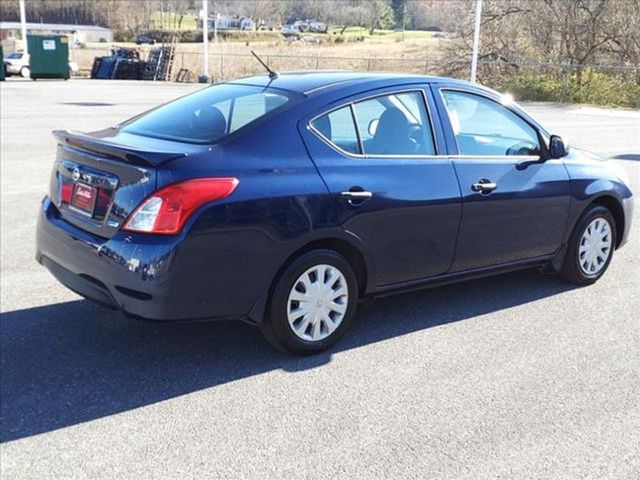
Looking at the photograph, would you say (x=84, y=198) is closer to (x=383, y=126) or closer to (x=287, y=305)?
(x=287, y=305)

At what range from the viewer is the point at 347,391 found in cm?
380

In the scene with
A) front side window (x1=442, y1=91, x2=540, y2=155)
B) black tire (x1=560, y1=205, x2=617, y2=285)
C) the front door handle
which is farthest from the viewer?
black tire (x1=560, y1=205, x2=617, y2=285)

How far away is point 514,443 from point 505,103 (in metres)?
2.73

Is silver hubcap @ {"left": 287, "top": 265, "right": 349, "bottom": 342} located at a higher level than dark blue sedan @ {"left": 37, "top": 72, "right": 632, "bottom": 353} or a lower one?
lower

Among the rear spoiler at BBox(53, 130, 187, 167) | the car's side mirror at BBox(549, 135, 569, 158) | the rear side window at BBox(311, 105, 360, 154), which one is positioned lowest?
the car's side mirror at BBox(549, 135, 569, 158)

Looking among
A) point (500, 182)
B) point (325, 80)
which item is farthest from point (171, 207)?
point (500, 182)

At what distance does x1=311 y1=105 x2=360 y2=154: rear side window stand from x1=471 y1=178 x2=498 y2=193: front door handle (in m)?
0.95

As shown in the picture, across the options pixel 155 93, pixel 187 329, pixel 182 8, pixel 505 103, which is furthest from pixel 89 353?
Answer: pixel 182 8

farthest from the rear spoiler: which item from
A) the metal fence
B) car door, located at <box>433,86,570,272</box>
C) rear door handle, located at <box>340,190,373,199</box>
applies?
the metal fence

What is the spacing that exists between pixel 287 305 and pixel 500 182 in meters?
1.86

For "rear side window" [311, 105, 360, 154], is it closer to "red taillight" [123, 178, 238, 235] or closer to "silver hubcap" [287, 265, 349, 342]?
"silver hubcap" [287, 265, 349, 342]

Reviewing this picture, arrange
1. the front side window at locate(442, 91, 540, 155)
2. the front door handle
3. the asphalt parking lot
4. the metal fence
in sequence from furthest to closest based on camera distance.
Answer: the metal fence < the front side window at locate(442, 91, 540, 155) < the front door handle < the asphalt parking lot

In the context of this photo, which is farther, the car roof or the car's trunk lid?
the car roof

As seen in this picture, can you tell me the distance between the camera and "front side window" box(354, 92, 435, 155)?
436 centimetres
